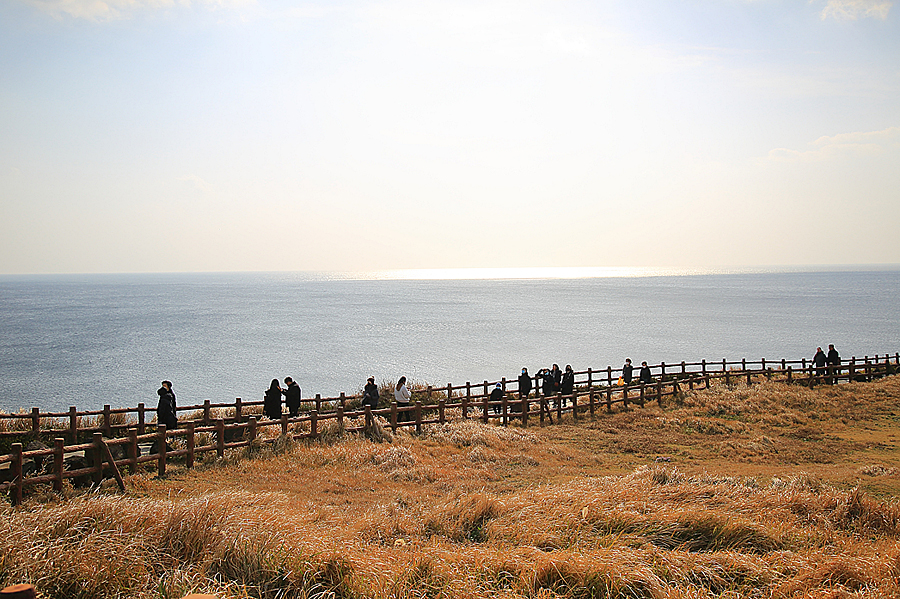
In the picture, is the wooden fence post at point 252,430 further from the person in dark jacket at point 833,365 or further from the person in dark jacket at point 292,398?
the person in dark jacket at point 833,365

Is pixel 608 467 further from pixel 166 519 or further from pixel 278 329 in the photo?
pixel 278 329

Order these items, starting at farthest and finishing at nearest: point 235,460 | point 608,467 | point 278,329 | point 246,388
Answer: point 278,329 < point 246,388 < point 608,467 < point 235,460

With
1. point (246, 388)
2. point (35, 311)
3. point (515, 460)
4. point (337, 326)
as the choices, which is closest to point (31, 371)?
point (246, 388)

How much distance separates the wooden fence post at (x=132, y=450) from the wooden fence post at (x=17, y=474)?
175cm

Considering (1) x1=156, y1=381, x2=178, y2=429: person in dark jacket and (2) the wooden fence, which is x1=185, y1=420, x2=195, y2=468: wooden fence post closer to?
(2) the wooden fence

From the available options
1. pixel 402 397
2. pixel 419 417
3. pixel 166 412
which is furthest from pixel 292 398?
pixel 419 417

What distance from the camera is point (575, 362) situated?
59.2m

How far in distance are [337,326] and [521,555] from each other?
301 ft

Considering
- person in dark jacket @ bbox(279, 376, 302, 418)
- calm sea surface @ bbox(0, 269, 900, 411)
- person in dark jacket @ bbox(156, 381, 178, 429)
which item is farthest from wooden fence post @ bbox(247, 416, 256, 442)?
calm sea surface @ bbox(0, 269, 900, 411)

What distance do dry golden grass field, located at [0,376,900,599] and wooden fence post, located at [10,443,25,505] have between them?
0.26 m

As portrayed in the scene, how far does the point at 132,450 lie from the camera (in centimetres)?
1130

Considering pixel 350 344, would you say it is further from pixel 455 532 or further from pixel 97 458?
pixel 455 532

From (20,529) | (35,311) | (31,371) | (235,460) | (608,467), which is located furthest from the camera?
(35,311)

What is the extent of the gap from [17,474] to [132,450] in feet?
6.83
